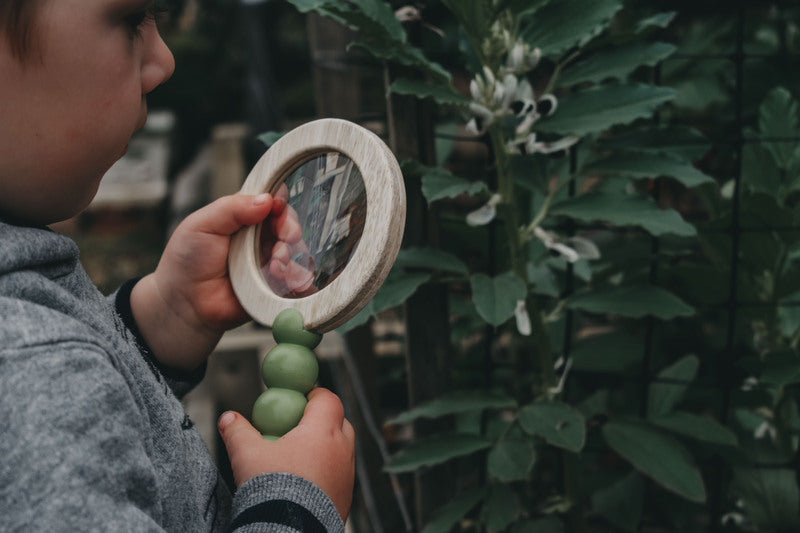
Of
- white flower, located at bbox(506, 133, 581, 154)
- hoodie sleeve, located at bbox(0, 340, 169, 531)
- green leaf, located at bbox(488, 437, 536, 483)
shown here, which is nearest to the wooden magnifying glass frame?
hoodie sleeve, located at bbox(0, 340, 169, 531)

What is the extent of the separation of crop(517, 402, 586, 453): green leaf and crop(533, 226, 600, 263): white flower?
0.25 metres

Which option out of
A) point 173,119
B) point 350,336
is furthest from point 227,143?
point 350,336

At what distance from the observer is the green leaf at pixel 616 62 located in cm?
112

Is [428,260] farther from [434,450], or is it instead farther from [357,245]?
[357,245]

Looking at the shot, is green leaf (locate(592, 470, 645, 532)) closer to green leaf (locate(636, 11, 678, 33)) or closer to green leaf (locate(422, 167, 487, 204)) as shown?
green leaf (locate(422, 167, 487, 204))

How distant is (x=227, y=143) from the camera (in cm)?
427

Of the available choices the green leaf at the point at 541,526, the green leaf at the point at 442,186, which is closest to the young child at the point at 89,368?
the green leaf at the point at 442,186

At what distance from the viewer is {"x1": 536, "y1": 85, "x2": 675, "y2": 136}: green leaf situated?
1.10 meters

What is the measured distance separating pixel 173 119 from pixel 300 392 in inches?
194

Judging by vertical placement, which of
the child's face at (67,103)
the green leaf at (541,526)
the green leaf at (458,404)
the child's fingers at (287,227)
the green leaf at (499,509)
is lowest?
the green leaf at (541,526)

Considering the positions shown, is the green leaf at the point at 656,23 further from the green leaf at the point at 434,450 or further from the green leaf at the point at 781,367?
the green leaf at the point at 434,450

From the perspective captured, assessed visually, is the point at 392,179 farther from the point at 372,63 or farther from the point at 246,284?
the point at 372,63

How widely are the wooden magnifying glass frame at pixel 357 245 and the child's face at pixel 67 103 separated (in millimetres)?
181

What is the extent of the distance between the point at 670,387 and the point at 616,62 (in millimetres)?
622
